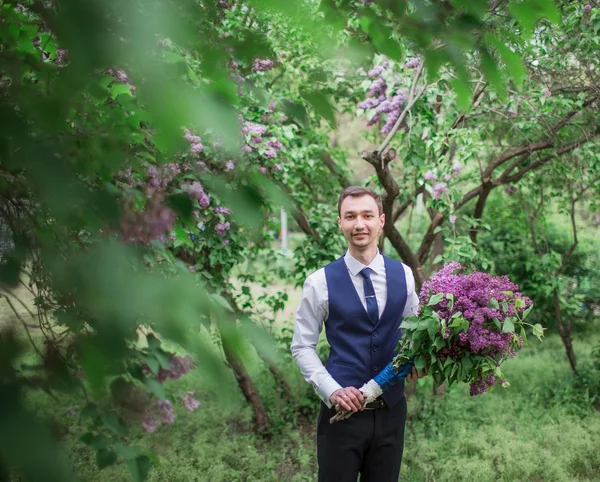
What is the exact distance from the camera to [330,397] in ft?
7.48

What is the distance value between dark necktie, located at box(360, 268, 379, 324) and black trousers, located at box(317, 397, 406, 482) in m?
0.38

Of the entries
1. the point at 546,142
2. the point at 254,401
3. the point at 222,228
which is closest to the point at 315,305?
the point at 222,228

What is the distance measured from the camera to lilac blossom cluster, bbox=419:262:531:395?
2.21m

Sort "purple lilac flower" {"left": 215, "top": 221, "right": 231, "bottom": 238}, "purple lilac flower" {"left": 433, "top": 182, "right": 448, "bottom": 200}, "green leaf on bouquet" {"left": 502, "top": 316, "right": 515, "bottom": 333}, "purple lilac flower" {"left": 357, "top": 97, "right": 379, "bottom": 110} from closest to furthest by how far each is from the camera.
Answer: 1. "green leaf on bouquet" {"left": 502, "top": 316, "right": 515, "bottom": 333}
2. "purple lilac flower" {"left": 215, "top": 221, "right": 231, "bottom": 238}
3. "purple lilac flower" {"left": 433, "top": 182, "right": 448, "bottom": 200}
4. "purple lilac flower" {"left": 357, "top": 97, "right": 379, "bottom": 110}

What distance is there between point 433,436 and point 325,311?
105 inches

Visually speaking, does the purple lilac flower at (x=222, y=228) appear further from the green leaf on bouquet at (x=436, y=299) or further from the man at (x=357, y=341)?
the green leaf on bouquet at (x=436, y=299)

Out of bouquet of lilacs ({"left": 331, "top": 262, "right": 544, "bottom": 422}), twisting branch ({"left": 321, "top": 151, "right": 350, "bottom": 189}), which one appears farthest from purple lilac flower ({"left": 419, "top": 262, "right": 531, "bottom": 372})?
twisting branch ({"left": 321, "top": 151, "right": 350, "bottom": 189})

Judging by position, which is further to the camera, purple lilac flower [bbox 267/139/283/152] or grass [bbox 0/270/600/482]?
grass [bbox 0/270/600/482]

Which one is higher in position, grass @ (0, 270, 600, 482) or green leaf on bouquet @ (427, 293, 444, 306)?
green leaf on bouquet @ (427, 293, 444, 306)

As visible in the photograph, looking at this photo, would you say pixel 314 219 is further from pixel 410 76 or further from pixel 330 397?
pixel 330 397

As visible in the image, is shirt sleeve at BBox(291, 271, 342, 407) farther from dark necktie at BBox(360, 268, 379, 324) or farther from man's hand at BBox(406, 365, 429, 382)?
man's hand at BBox(406, 365, 429, 382)

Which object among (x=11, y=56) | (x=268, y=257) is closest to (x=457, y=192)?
(x=268, y=257)

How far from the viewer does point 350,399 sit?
2.23 m

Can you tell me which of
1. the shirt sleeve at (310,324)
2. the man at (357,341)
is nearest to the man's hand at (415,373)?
the man at (357,341)
